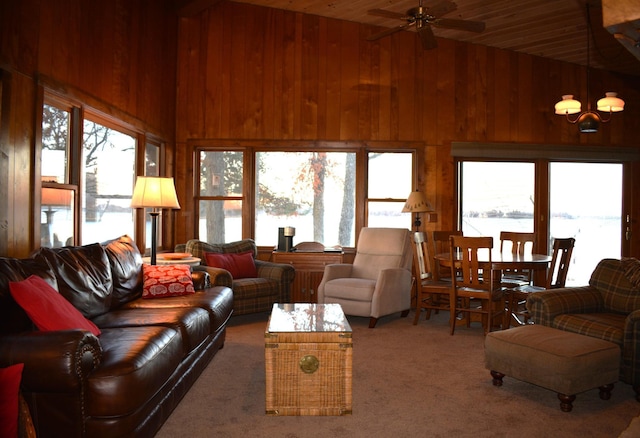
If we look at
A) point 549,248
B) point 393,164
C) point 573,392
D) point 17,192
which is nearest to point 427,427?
point 573,392

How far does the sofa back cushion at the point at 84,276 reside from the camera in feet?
10.0

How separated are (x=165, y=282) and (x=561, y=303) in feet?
9.26

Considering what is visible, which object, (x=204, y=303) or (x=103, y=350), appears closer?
(x=103, y=350)

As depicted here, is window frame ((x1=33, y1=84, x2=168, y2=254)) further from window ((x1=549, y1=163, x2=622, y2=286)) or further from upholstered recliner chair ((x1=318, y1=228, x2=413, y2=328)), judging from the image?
window ((x1=549, y1=163, x2=622, y2=286))

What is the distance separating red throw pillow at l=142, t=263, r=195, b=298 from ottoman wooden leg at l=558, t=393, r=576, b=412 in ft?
8.55

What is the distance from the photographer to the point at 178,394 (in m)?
2.93

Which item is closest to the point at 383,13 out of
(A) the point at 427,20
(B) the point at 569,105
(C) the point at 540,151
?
(A) the point at 427,20

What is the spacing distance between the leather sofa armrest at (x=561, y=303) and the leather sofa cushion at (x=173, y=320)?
88.5 inches

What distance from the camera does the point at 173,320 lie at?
3.09m

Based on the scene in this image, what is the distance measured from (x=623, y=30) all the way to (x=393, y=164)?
5.06 metres

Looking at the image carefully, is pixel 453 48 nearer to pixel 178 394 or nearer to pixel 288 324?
pixel 288 324

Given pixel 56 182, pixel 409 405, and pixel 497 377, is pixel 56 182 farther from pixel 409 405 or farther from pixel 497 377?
pixel 497 377

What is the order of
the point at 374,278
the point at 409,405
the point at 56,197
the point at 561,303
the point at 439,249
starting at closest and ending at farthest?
the point at 409,405, the point at 561,303, the point at 56,197, the point at 374,278, the point at 439,249

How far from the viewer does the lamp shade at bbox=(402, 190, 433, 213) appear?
603 cm
